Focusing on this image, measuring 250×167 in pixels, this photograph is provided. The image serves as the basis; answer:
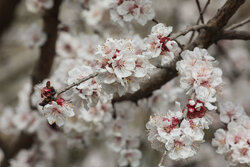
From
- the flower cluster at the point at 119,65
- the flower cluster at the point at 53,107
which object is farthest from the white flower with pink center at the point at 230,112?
the flower cluster at the point at 53,107

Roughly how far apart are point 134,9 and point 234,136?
75 centimetres

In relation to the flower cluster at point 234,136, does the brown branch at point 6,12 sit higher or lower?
higher

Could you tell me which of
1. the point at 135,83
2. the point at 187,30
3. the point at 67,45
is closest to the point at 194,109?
the point at 135,83

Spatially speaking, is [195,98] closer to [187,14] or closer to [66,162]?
[66,162]

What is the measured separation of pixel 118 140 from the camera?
7.72ft

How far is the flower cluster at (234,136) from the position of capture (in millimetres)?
1627

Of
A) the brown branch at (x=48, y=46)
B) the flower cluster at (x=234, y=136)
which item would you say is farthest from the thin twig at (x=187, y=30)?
the brown branch at (x=48, y=46)

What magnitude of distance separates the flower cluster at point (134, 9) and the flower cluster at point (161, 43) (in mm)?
222

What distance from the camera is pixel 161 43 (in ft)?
5.19

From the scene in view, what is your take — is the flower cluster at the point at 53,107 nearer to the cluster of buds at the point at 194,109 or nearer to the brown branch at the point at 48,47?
the cluster of buds at the point at 194,109

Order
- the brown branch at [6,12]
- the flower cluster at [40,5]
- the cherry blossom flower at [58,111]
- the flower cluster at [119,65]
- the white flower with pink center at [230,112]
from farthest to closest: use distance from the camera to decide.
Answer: the brown branch at [6,12] → the flower cluster at [40,5] → the white flower with pink center at [230,112] → the cherry blossom flower at [58,111] → the flower cluster at [119,65]

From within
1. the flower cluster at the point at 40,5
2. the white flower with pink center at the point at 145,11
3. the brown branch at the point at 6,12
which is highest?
the brown branch at the point at 6,12

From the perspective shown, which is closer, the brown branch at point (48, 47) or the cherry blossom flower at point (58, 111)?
the cherry blossom flower at point (58, 111)

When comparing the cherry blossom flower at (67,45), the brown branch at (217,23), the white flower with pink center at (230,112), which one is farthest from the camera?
the cherry blossom flower at (67,45)
